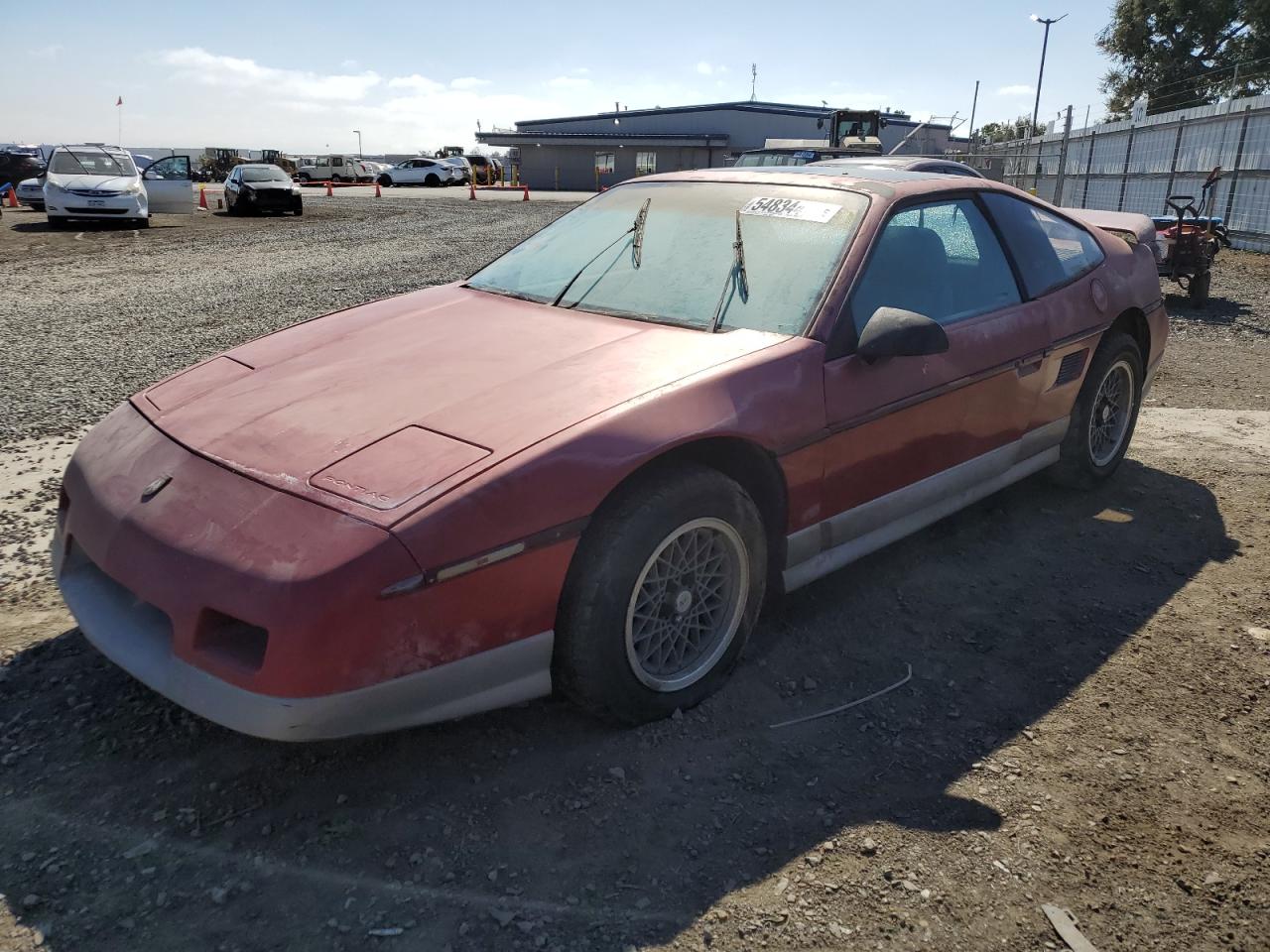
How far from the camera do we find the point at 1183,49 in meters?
40.7

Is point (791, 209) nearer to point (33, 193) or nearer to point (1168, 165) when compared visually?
point (1168, 165)

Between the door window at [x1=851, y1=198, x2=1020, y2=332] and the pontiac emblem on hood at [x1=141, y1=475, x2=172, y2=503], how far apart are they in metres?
2.10

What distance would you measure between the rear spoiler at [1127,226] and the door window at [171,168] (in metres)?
20.4

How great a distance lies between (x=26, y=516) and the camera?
3932 mm

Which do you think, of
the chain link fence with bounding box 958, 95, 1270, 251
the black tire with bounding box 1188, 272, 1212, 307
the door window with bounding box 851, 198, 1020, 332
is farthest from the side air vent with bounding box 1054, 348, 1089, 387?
the chain link fence with bounding box 958, 95, 1270, 251

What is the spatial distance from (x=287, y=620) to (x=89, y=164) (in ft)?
63.0

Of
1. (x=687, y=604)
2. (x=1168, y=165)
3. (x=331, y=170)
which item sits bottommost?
(x=687, y=604)

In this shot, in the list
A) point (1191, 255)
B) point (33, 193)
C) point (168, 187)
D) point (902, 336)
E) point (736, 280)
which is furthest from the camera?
point (33, 193)

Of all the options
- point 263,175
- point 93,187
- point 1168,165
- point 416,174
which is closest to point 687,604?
point 93,187

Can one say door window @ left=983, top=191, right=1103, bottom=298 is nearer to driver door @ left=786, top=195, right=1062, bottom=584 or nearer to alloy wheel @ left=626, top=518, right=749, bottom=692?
driver door @ left=786, top=195, right=1062, bottom=584

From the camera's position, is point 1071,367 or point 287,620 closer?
point 287,620

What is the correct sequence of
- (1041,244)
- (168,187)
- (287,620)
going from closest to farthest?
→ (287,620) < (1041,244) < (168,187)

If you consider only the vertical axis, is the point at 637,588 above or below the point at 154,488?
below

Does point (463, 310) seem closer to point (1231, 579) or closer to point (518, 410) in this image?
point (518, 410)
